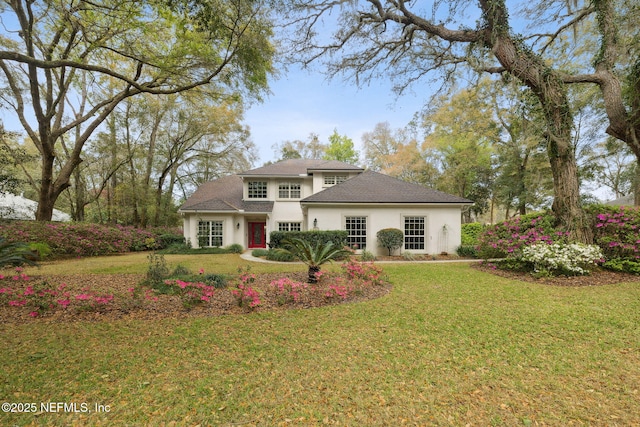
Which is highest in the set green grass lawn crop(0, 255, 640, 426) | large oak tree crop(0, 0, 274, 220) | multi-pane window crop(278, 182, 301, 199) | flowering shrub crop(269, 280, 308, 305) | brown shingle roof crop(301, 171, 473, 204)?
large oak tree crop(0, 0, 274, 220)

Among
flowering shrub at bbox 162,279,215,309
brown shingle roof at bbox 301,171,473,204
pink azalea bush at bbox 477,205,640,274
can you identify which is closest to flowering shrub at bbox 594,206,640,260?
pink azalea bush at bbox 477,205,640,274

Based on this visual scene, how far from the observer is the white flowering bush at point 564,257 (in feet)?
22.9

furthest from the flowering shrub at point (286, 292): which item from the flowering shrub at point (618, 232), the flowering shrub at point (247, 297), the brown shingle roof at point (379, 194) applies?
the flowering shrub at point (618, 232)

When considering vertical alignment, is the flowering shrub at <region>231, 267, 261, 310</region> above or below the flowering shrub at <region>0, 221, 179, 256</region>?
below

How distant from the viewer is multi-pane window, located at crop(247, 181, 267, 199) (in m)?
17.8

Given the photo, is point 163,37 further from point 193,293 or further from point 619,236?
point 619,236

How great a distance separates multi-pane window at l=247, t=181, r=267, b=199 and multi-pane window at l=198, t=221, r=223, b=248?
2975 mm

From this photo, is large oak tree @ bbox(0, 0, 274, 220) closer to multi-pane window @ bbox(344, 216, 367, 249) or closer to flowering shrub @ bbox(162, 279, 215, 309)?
flowering shrub @ bbox(162, 279, 215, 309)

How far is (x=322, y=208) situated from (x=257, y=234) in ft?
21.8

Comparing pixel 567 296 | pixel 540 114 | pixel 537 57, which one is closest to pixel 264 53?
pixel 537 57

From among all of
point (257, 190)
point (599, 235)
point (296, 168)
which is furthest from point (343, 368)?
point (296, 168)

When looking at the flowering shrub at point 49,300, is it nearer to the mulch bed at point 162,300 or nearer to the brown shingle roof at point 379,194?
the mulch bed at point 162,300

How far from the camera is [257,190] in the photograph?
17.8 meters

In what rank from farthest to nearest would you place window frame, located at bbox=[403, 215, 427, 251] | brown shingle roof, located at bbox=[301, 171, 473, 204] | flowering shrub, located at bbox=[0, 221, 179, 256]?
window frame, located at bbox=[403, 215, 427, 251] → brown shingle roof, located at bbox=[301, 171, 473, 204] → flowering shrub, located at bbox=[0, 221, 179, 256]
